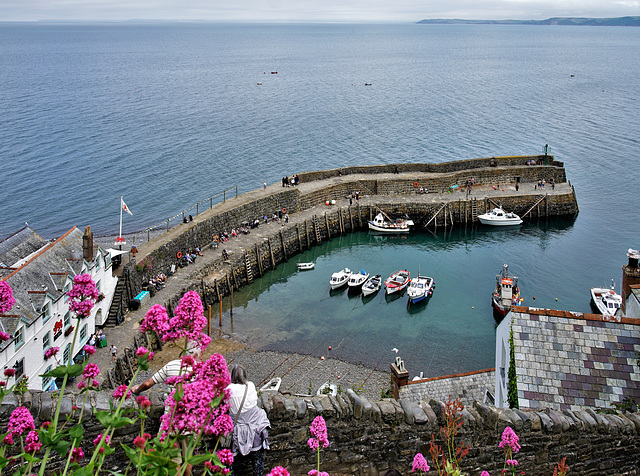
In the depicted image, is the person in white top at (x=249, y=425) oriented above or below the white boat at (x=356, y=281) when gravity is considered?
above

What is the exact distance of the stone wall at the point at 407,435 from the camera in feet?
30.7

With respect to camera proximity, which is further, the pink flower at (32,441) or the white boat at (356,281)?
the white boat at (356,281)

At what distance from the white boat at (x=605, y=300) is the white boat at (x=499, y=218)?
1405cm

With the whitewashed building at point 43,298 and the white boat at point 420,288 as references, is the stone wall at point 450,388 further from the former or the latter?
the white boat at point 420,288

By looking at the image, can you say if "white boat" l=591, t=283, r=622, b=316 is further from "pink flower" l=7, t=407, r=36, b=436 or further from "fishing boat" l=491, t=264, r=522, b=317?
"pink flower" l=7, t=407, r=36, b=436

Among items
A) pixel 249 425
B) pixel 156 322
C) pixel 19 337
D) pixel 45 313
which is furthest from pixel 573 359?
pixel 45 313

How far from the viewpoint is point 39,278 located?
88.8 feet

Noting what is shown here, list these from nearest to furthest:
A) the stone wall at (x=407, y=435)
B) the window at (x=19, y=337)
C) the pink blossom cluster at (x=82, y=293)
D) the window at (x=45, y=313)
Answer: the pink blossom cluster at (x=82, y=293) < the stone wall at (x=407, y=435) < the window at (x=19, y=337) < the window at (x=45, y=313)

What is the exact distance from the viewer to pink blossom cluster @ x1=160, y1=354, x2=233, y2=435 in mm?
5367

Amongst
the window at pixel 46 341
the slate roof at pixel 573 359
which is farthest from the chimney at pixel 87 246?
the slate roof at pixel 573 359

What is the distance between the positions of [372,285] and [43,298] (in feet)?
74.8

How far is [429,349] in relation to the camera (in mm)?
35500

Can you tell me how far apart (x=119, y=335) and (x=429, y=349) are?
16.5 m

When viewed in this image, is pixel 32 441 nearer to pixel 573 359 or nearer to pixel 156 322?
pixel 156 322
